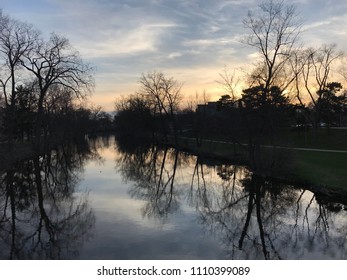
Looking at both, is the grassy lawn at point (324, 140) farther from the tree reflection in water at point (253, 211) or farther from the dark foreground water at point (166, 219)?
the dark foreground water at point (166, 219)

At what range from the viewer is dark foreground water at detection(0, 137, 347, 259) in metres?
13.8

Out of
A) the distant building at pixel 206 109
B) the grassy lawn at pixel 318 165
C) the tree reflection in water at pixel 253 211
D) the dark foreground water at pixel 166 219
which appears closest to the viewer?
the dark foreground water at pixel 166 219

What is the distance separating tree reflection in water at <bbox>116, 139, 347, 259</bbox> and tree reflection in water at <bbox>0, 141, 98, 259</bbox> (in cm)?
360

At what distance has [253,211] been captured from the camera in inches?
783

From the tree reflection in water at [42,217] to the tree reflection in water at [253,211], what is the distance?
11.8 feet

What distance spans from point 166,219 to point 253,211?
15.0 feet

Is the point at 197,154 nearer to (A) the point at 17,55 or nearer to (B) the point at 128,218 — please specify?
(A) the point at 17,55

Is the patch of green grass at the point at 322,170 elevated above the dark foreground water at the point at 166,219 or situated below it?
above

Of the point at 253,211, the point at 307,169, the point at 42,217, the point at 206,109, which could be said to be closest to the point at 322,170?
the point at 307,169

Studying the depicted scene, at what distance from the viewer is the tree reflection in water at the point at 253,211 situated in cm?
1420

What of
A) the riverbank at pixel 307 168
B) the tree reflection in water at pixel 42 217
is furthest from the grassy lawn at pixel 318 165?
the tree reflection in water at pixel 42 217

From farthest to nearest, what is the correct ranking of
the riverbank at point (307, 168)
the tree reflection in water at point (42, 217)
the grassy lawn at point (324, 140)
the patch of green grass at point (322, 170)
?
1. the grassy lawn at point (324, 140)
2. the patch of green grass at point (322, 170)
3. the riverbank at point (307, 168)
4. the tree reflection in water at point (42, 217)

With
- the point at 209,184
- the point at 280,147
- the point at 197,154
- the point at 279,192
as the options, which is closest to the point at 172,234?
the point at 279,192

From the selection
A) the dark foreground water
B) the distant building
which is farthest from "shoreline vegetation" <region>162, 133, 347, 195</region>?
the distant building
